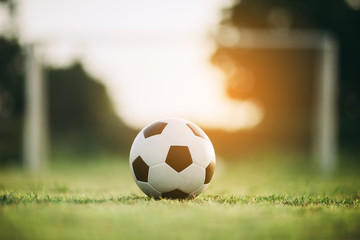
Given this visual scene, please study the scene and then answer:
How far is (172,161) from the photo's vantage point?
328cm

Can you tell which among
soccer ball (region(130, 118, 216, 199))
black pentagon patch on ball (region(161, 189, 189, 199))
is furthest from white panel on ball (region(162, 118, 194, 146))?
black pentagon patch on ball (region(161, 189, 189, 199))

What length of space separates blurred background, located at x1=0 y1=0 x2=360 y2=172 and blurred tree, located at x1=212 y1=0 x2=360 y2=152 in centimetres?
5

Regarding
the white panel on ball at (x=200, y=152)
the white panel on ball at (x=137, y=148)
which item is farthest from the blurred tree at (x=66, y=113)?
the white panel on ball at (x=200, y=152)

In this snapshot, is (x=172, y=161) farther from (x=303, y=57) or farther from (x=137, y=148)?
(x=303, y=57)

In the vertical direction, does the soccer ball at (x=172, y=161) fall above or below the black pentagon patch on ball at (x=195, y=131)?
below

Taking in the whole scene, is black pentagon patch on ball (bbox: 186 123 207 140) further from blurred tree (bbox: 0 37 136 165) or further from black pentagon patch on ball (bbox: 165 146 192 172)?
blurred tree (bbox: 0 37 136 165)

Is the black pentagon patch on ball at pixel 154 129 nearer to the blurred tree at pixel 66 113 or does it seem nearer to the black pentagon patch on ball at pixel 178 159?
the black pentagon patch on ball at pixel 178 159

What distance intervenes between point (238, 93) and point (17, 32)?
10240 millimetres

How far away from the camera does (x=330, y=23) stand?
18.2 m

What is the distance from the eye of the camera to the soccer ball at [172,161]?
129 inches

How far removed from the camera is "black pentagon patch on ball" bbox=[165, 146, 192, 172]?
328 centimetres

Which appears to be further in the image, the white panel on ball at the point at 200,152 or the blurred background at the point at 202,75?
the blurred background at the point at 202,75

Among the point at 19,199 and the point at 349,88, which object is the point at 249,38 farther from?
the point at 19,199

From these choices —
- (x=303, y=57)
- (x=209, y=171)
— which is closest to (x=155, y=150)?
(x=209, y=171)
